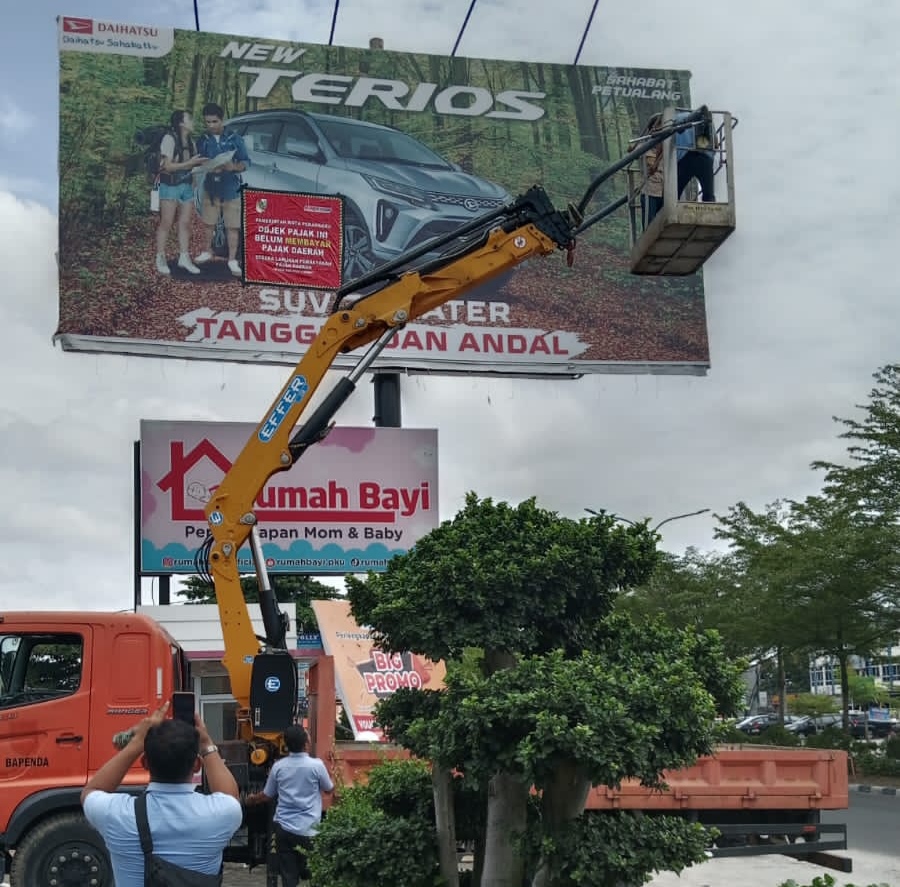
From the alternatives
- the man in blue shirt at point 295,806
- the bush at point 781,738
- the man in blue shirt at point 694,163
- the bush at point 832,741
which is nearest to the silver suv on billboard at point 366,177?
the man in blue shirt at point 694,163

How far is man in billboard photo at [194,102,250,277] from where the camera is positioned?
2038 cm

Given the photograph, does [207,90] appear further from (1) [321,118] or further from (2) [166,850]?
(2) [166,850]

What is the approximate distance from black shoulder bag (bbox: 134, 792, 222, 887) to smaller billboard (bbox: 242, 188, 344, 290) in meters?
16.9

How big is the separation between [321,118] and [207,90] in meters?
1.98

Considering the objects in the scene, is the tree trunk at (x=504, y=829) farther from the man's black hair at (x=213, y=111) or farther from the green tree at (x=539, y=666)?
the man's black hair at (x=213, y=111)

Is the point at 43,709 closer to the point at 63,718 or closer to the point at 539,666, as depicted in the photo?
the point at 63,718

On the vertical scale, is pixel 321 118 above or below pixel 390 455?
above

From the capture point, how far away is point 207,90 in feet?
68.5

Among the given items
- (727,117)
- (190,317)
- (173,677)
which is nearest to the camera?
(173,677)

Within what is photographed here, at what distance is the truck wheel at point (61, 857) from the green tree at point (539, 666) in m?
2.95

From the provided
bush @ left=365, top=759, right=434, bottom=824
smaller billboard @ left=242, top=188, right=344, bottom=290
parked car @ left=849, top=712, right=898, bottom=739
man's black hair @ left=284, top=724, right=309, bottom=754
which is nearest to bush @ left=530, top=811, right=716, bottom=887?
bush @ left=365, top=759, right=434, bottom=824

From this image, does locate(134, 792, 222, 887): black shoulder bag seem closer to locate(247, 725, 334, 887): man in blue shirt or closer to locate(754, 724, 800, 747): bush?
locate(247, 725, 334, 887): man in blue shirt

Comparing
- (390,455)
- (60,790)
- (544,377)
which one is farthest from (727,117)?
(390,455)

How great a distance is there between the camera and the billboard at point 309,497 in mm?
20750
